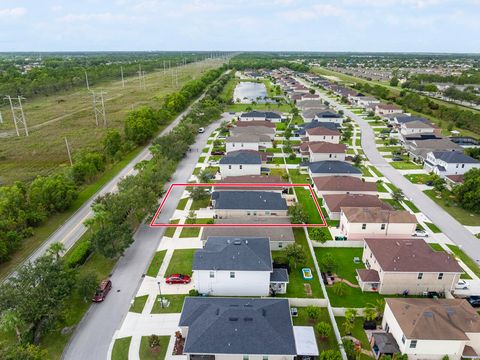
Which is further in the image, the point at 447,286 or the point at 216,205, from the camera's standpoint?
the point at 216,205

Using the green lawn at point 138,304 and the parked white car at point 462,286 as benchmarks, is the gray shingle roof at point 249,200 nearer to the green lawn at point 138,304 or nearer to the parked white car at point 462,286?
the green lawn at point 138,304

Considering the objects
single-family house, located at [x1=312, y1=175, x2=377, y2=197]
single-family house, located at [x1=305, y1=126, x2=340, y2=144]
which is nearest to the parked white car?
single-family house, located at [x1=312, y1=175, x2=377, y2=197]

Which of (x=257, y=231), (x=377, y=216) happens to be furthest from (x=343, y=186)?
(x=257, y=231)

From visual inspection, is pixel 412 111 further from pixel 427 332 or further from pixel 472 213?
pixel 427 332

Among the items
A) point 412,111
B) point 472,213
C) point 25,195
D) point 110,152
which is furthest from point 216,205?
point 412,111

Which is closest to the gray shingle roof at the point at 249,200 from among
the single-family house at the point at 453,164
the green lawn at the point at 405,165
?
the green lawn at the point at 405,165

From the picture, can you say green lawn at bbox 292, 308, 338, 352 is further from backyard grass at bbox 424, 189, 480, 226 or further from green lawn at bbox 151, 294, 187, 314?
backyard grass at bbox 424, 189, 480, 226
